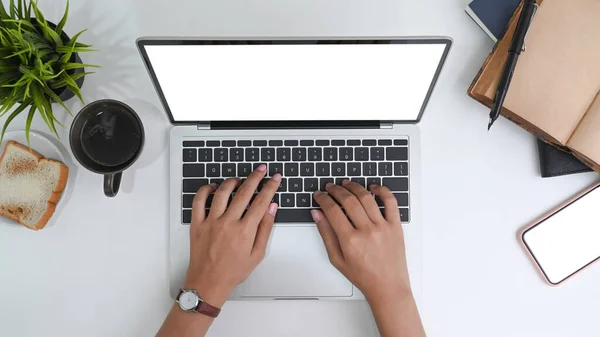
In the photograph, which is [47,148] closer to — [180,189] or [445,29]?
[180,189]

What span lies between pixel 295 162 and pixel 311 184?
0.04m

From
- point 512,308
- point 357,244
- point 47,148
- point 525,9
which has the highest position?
point 525,9

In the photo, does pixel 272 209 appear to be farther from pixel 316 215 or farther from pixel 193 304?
pixel 193 304

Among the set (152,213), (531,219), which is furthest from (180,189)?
(531,219)

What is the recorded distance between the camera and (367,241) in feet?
2.37

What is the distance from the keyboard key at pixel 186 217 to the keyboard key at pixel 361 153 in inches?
11.3

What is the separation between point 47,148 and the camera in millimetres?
726

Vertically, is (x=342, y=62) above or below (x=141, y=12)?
below

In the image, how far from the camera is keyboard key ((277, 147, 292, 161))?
2.37 ft

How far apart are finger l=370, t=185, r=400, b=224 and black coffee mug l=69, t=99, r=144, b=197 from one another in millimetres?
378

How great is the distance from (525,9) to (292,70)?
14.6 inches

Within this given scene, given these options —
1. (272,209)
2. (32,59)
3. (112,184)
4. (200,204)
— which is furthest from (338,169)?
(32,59)

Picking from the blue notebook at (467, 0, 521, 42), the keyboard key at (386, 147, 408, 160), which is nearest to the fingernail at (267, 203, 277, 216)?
the keyboard key at (386, 147, 408, 160)

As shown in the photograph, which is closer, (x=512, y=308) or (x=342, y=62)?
(x=342, y=62)
